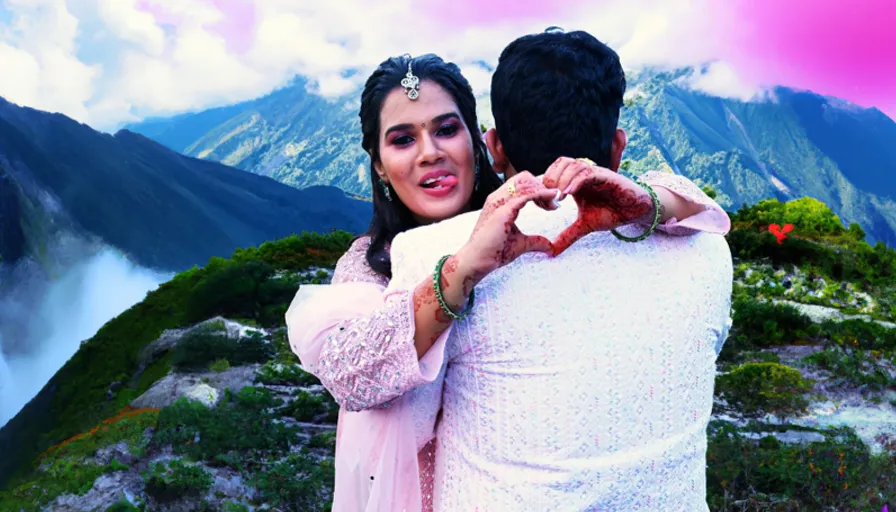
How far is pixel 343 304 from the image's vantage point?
1.01m

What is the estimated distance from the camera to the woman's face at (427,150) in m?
1.44

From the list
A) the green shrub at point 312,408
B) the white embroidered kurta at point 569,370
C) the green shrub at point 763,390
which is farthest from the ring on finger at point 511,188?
the green shrub at point 763,390

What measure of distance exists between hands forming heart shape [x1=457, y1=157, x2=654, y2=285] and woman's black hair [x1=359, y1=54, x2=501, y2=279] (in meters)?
0.52

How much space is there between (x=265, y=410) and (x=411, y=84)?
213 centimetres

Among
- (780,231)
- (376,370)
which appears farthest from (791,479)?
(780,231)

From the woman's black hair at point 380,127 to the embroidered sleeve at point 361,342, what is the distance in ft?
1.13

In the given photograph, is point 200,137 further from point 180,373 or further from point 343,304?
Answer: point 343,304

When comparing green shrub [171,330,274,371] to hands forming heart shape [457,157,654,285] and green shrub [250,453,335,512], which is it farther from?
hands forming heart shape [457,157,654,285]

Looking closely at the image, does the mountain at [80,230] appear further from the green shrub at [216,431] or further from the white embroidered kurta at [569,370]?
the white embroidered kurta at [569,370]

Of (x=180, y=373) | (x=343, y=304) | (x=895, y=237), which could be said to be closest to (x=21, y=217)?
(x=180, y=373)

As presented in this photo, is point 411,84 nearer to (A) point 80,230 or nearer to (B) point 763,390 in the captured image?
(A) point 80,230

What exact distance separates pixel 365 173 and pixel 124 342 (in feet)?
5.83

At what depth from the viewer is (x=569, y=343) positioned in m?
0.91

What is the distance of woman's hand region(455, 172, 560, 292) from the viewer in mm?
823
